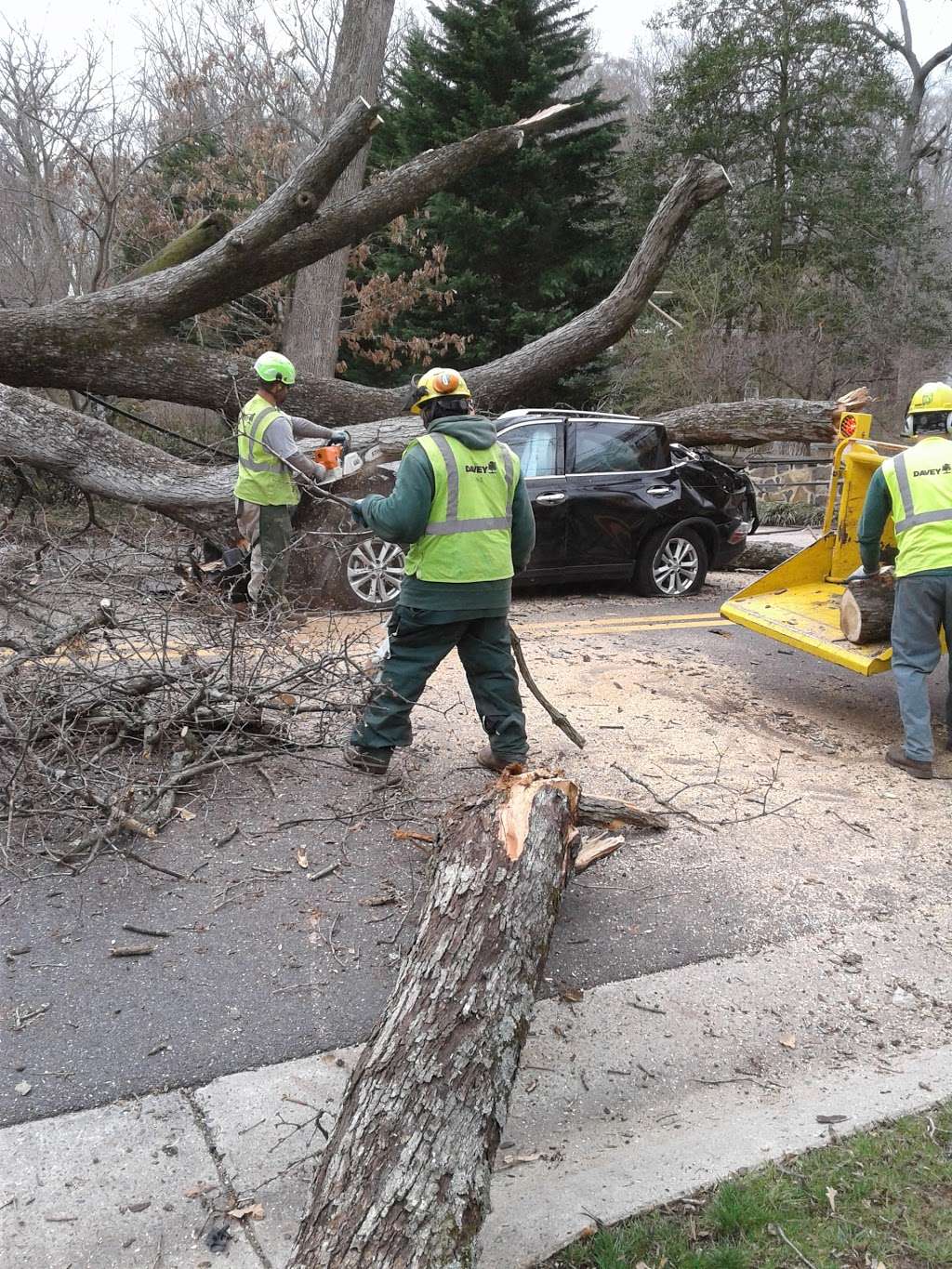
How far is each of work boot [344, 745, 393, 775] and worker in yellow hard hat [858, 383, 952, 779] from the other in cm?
267

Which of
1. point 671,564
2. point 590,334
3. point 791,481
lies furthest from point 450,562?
point 791,481

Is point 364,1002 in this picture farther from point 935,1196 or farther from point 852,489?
point 852,489

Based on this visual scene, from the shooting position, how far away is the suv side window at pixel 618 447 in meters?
9.22

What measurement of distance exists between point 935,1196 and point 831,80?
26.0 m

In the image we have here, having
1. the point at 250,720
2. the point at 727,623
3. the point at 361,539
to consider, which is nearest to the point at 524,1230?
the point at 250,720

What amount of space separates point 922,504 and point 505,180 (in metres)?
17.8

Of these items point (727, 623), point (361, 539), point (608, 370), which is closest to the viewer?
point (361, 539)

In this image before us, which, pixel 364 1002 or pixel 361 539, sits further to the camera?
pixel 361 539

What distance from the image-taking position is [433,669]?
4562mm

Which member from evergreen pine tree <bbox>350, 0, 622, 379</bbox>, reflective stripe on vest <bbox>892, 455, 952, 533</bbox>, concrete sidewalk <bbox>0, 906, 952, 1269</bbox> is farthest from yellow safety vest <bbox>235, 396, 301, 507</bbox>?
evergreen pine tree <bbox>350, 0, 622, 379</bbox>

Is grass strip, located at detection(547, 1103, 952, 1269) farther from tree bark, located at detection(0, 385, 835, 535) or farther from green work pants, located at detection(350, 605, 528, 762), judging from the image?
tree bark, located at detection(0, 385, 835, 535)

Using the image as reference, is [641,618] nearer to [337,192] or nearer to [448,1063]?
[448,1063]

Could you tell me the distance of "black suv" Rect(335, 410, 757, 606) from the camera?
9016 mm

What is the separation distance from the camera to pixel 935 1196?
2445 millimetres
